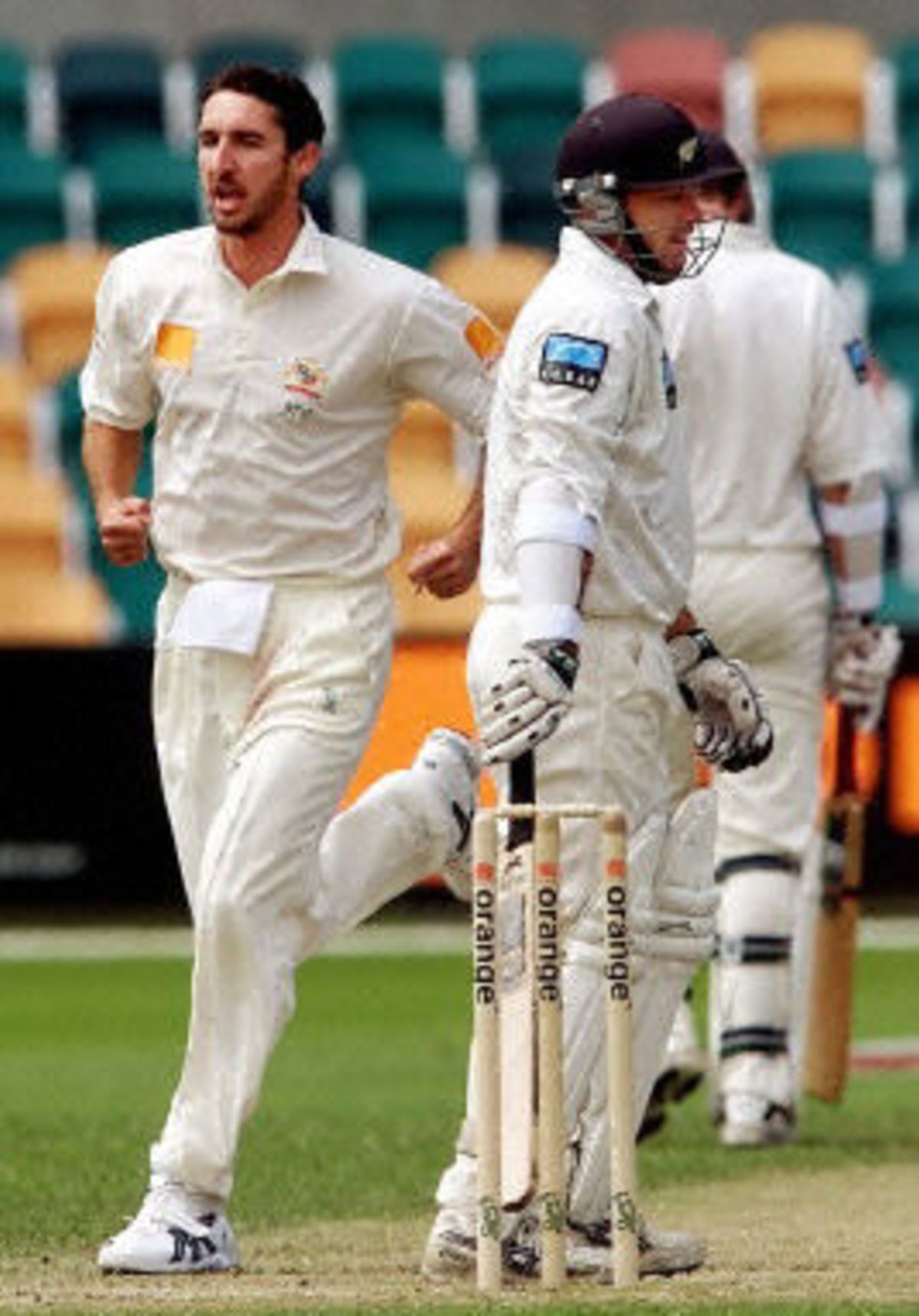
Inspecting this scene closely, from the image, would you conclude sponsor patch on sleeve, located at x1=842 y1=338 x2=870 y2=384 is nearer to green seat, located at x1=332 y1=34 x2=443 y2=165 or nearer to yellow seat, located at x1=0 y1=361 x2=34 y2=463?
yellow seat, located at x1=0 y1=361 x2=34 y2=463

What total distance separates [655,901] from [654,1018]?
19cm

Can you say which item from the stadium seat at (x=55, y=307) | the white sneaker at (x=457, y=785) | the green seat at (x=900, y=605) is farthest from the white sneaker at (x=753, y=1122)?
the stadium seat at (x=55, y=307)

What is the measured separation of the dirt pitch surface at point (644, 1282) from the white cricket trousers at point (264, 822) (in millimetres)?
251

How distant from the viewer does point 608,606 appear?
238 inches

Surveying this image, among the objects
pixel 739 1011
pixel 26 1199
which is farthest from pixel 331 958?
pixel 26 1199

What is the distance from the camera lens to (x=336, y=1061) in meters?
10.3

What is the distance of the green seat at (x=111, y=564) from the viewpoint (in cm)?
1530

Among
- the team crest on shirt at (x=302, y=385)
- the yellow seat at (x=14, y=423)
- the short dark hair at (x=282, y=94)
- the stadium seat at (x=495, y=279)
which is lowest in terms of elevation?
the yellow seat at (x=14, y=423)

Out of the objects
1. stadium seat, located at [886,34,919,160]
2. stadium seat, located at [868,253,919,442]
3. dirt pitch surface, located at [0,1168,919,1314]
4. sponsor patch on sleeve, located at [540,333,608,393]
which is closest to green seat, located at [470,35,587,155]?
stadium seat, located at [886,34,919,160]

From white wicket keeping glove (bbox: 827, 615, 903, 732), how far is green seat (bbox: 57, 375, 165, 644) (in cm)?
649

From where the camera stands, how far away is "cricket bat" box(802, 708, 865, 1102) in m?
8.63

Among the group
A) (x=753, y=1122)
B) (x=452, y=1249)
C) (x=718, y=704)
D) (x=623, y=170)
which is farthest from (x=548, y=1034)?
(x=753, y=1122)

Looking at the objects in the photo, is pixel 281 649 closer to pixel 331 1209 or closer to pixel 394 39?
pixel 331 1209

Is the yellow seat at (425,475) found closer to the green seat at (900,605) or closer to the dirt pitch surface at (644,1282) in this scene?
the green seat at (900,605)
